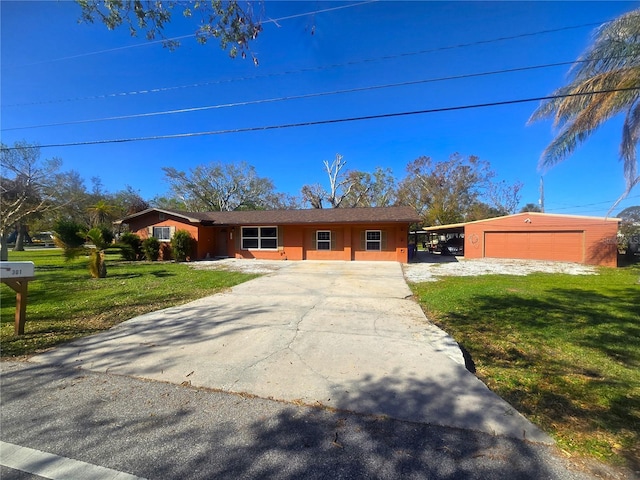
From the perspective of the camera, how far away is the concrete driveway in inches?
113

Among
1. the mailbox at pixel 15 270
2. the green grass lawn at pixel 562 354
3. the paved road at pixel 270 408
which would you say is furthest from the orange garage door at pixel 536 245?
the mailbox at pixel 15 270

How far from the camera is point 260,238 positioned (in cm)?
1925

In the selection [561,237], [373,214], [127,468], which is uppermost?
[373,214]

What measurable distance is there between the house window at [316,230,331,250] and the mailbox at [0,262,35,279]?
1444 cm

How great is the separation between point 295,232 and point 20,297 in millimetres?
14125

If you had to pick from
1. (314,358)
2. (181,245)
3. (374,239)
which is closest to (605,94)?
(314,358)

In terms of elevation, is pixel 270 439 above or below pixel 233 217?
below

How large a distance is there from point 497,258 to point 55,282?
79.2 ft

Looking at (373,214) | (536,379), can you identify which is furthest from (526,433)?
(373,214)

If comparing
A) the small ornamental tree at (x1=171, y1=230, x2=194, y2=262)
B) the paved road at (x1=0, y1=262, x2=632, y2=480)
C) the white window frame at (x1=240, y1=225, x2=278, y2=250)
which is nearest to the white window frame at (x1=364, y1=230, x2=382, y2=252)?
the white window frame at (x1=240, y1=225, x2=278, y2=250)

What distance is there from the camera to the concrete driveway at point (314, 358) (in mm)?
2861

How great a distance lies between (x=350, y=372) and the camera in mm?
3562

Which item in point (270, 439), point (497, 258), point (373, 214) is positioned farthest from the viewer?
point (497, 258)

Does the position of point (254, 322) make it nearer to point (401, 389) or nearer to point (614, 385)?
point (401, 389)
